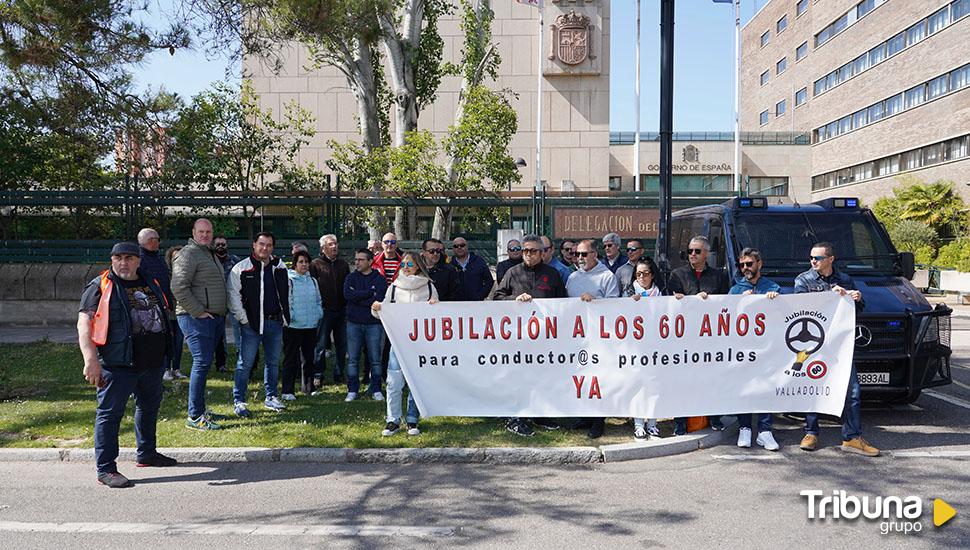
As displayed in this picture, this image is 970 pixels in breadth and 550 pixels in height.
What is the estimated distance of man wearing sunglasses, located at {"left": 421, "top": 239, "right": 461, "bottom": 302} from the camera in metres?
8.31

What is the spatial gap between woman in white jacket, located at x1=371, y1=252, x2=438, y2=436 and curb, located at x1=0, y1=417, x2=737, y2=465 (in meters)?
0.52

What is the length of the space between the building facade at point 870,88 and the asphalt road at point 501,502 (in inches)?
1427

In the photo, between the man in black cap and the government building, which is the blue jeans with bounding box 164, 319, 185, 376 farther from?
the government building

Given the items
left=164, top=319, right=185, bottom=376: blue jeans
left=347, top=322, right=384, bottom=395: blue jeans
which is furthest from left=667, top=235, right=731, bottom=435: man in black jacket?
left=164, top=319, right=185, bottom=376: blue jeans

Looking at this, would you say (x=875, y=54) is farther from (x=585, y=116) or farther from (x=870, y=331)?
(x=870, y=331)

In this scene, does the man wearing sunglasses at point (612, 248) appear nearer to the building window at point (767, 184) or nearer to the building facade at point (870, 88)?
the building facade at point (870, 88)

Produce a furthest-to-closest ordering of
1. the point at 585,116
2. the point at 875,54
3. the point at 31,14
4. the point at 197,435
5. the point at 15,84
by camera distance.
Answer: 1. the point at 875,54
2. the point at 585,116
3. the point at 15,84
4. the point at 31,14
5. the point at 197,435

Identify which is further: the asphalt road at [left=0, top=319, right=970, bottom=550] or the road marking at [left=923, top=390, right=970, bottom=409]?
the road marking at [left=923, top=390, right=970, bottom=409]

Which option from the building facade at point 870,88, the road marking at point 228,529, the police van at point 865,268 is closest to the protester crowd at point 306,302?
the police van at point 865,268

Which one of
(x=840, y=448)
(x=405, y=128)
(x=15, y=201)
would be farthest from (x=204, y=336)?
(x=405, y=128)

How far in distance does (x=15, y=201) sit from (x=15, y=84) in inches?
118

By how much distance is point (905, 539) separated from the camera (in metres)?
4.68

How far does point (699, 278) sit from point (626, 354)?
1.16 meters

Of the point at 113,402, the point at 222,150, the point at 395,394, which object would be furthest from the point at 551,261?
the point at 222,150
